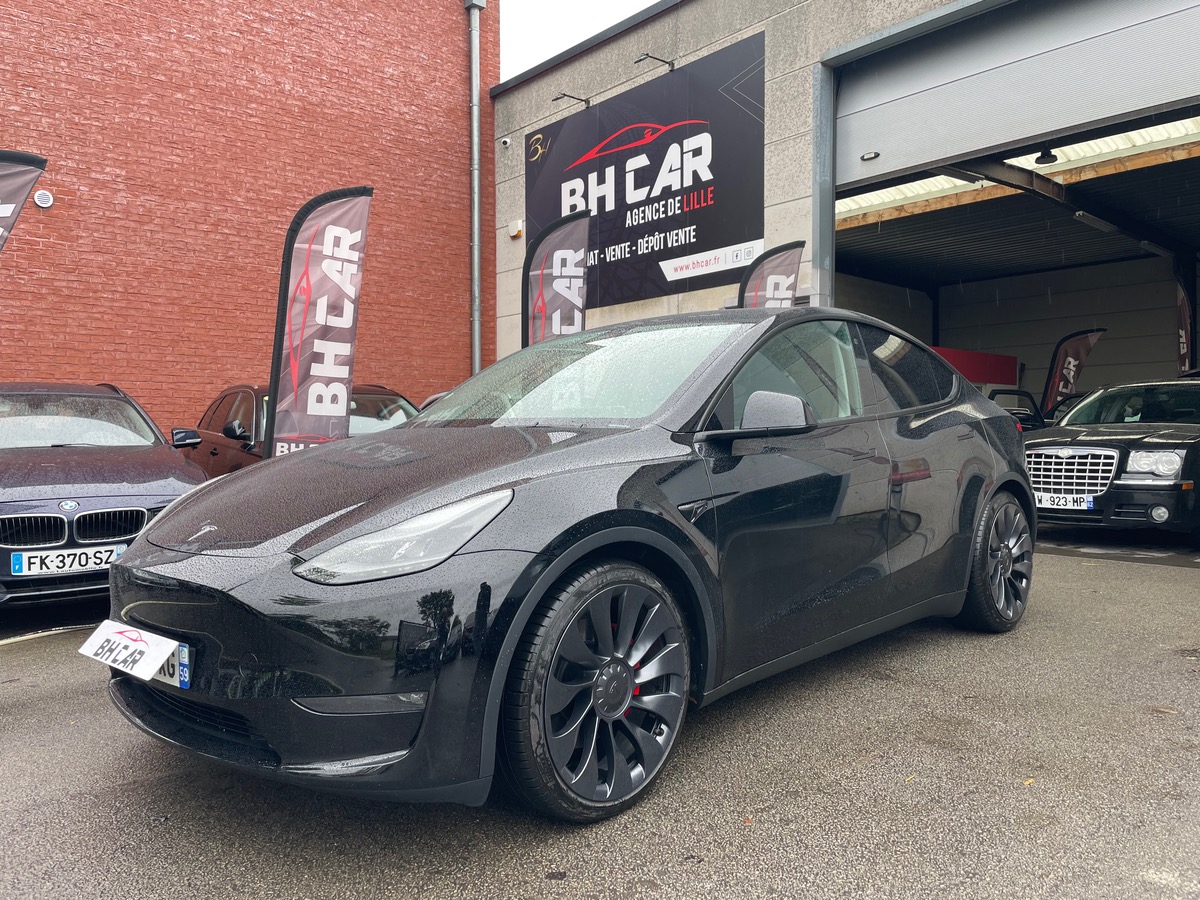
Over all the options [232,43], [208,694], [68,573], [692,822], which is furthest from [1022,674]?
[232,43]

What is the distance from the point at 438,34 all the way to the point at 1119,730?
14.8 metres

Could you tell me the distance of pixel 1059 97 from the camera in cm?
923

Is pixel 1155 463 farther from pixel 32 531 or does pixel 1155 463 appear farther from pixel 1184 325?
pixel 1184 325

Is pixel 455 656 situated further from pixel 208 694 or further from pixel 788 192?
pixel 788 192

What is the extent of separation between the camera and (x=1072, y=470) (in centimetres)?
720

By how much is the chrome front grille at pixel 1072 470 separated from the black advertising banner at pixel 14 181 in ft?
25.4

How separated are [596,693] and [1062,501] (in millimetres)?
6141

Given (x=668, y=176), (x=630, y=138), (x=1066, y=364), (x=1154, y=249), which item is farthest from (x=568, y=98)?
(x=1154, y=249)

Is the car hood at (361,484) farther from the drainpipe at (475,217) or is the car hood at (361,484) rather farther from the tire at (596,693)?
the drainpipe at (475,217)

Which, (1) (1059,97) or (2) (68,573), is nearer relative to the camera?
(2) (68,573)

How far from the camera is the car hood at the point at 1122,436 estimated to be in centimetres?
687

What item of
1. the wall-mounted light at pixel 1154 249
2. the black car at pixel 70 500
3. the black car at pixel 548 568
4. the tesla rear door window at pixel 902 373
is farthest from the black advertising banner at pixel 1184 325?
the black car at pixel 70 500

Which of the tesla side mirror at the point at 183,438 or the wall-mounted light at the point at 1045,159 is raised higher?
the wall-mounted light at the point at 1045,159

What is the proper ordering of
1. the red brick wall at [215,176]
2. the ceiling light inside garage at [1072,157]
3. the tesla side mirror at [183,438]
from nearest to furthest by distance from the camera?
the tesla side mirror at [183,438], the red brick wall at [215,176], the ceiling light inside garage at [1072,157]
